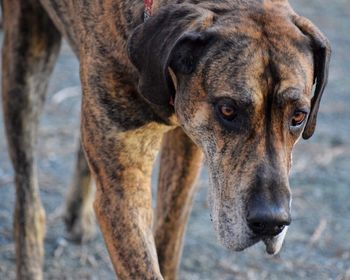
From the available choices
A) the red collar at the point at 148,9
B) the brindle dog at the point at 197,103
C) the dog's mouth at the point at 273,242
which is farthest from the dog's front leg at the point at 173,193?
the dog's mouth at the point at 273,242

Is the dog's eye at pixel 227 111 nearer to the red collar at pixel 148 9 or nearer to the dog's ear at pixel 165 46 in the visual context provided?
the dog's ear at pixel 165 46

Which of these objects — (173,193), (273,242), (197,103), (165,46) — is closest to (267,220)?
(273,242)

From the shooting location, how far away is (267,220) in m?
3.46

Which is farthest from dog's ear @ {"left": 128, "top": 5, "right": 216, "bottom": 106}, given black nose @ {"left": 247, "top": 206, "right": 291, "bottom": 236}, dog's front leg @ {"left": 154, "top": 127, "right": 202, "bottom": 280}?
dog's front leg @ {"left": 154, "top": 127, "right": 202, "bottom": 280}

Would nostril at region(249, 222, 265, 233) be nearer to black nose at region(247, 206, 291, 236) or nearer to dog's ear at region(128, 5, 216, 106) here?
black nose at region(247, 206, 291, 236)

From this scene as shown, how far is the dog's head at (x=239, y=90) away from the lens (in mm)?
3551

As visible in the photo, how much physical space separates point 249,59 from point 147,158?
684 mm

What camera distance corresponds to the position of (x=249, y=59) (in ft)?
11.8

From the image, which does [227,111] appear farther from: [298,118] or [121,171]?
[121,171]

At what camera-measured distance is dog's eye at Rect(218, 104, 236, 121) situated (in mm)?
3594

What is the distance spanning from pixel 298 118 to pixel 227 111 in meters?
0.27

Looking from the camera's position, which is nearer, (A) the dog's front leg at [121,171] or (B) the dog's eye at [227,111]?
(B) the dog's eye at [227,111]

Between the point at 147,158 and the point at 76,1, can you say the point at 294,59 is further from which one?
the point at 76,1

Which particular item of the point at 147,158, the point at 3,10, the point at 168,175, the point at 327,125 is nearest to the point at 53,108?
the point at 327,125
